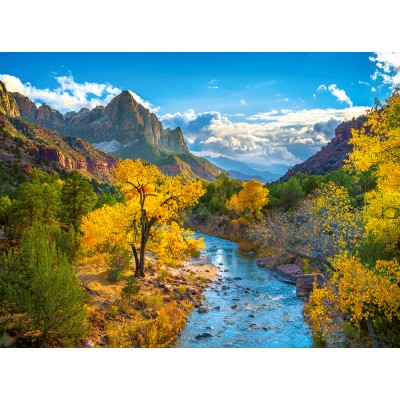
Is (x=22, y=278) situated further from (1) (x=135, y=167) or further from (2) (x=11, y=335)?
(1) (x=135, y=167)

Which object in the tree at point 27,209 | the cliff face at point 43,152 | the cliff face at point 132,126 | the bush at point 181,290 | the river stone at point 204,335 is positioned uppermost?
the cliff face at point 132,126

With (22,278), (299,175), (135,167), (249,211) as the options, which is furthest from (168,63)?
(299,175)

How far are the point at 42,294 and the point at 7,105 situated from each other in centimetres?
10475

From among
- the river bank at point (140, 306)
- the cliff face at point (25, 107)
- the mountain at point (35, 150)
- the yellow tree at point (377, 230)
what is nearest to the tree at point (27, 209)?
the river bank at point (140, 306)

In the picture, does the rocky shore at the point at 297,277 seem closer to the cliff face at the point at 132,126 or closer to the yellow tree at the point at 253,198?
the yellow tree at the point at 253,198

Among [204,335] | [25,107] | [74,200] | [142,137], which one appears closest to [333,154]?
[74,200]

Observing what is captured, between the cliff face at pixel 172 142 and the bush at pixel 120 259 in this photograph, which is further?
the cliff face at pixel 172 142

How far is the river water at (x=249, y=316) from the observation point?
14133 mm

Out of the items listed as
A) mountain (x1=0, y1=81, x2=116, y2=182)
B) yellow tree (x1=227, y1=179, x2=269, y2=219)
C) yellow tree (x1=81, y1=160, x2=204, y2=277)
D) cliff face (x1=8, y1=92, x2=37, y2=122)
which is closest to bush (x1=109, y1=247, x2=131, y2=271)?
yellow tree (x1=81, y1=160, x2=204, y2=277)

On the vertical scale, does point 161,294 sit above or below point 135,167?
below

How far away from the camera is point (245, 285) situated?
23.1 metres

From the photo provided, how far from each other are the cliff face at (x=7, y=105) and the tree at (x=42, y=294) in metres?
92.6

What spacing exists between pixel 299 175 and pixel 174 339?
52.0 m

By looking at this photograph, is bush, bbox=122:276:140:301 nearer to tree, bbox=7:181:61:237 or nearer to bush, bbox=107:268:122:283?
bush, bbox=107:268:122:283
